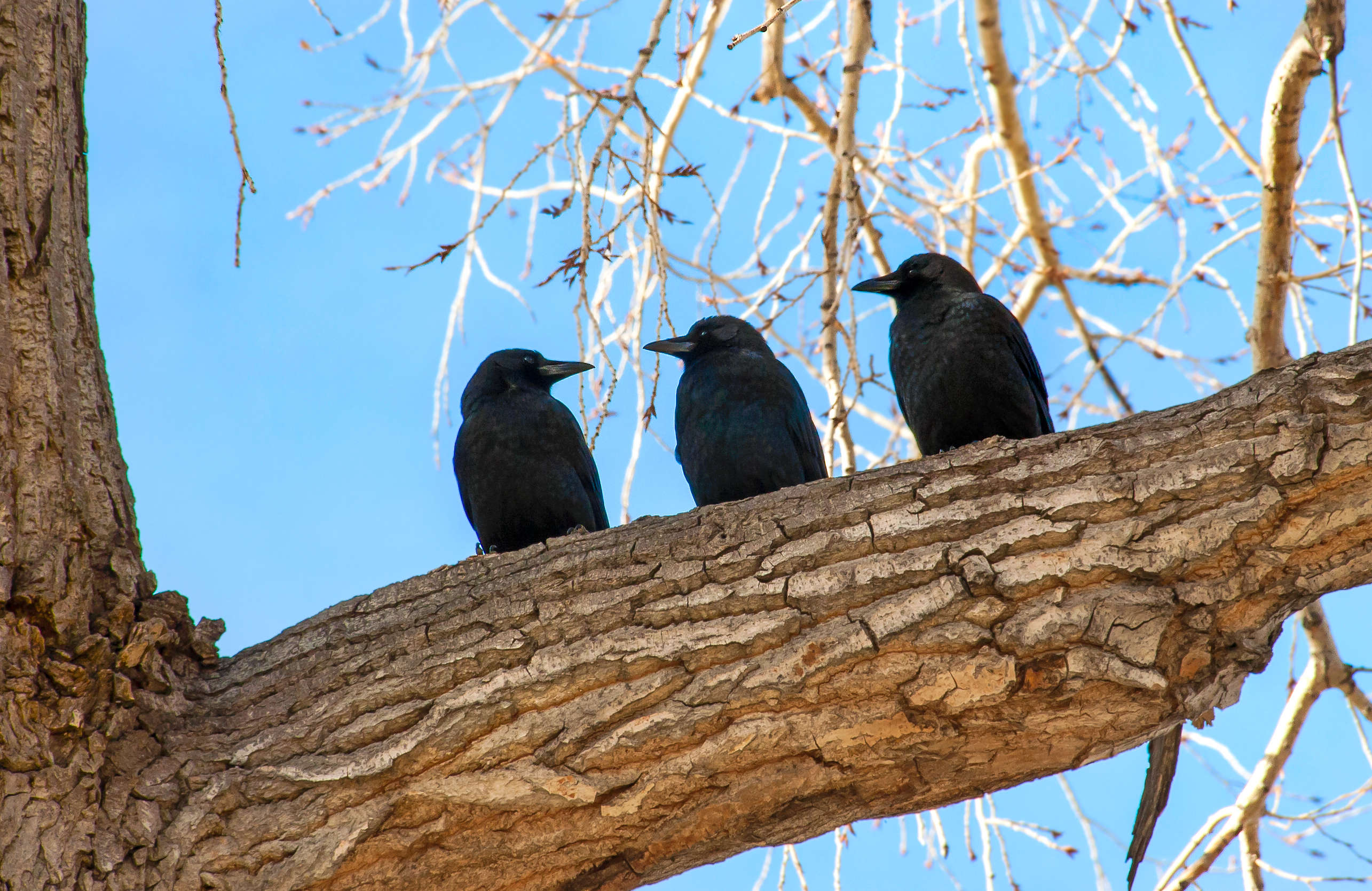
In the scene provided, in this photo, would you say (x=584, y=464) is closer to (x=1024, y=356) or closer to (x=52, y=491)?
(x=1024, y=356)

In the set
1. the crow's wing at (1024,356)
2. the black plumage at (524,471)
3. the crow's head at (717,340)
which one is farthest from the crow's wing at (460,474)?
the crow's wing at (1024,356)

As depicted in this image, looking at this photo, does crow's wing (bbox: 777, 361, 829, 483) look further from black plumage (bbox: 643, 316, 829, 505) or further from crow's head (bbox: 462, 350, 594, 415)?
crow's head (bbox: 462, 350, 594, 415)

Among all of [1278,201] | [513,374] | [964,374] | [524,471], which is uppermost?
[1278,201]

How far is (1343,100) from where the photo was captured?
14.4ft

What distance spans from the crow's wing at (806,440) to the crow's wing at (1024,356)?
0.83 m

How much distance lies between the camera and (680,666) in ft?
9.04

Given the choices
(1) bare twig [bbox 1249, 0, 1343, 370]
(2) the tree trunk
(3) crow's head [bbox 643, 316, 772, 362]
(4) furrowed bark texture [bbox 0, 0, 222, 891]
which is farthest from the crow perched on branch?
(4) furrowed bark texture [bbox 0, 0, 222, 891]

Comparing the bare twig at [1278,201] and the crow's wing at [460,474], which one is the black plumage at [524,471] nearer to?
the crow's wing at [460,474]

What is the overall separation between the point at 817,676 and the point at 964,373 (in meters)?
1.79

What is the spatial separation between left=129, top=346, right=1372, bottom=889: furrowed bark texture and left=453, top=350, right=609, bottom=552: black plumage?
1.49 m

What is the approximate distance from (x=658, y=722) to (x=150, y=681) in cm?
132

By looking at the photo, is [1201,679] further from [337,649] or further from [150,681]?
[150,681]

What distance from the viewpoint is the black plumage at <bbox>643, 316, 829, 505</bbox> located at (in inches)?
172

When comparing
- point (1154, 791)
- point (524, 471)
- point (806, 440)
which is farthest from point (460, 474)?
point (1154, 791)
